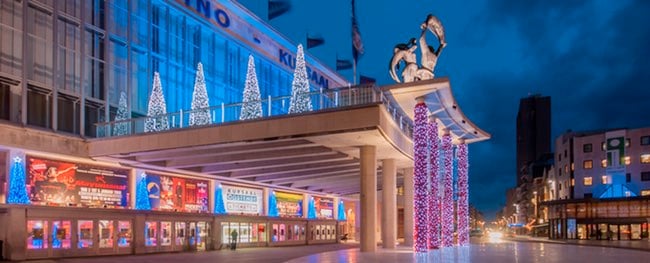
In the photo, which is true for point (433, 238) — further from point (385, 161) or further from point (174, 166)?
point (174, 166)

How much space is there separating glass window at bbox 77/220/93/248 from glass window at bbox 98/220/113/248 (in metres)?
0.65

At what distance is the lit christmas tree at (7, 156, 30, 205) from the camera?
3011 cm

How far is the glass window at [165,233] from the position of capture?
3888 cm

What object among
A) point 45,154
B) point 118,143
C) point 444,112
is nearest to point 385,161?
point 444,112

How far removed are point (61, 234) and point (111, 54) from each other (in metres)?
11.4

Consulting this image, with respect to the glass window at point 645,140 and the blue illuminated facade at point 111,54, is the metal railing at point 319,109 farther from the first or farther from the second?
the glass window at point 645,140

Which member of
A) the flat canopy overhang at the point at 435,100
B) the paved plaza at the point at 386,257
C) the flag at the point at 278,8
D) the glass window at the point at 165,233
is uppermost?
the flag at the point at 278,8

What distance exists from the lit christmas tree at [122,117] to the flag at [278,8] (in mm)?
16265

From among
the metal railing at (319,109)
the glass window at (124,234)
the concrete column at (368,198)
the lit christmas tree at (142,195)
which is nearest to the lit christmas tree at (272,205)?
the metal railing at (319,109)

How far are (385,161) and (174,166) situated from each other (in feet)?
40.6

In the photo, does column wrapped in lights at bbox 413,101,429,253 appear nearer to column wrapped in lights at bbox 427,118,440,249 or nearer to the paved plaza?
the paved plaza

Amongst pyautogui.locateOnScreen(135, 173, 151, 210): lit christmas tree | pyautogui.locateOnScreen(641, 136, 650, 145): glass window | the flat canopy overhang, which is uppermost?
pyautogui.locateOnScreen(641, 136, 650, 145): glass window

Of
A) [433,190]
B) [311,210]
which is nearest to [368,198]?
[433,190]

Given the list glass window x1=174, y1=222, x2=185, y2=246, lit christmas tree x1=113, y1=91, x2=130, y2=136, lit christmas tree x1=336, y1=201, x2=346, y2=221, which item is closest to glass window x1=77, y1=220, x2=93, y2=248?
lit christmas tree x1=113, y1=91, x2=130, y2=136
